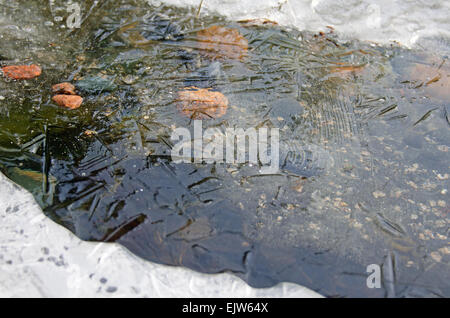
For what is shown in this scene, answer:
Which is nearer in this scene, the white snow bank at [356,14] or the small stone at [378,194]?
the small stone at [378,194]

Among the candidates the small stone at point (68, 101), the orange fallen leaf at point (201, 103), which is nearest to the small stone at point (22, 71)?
the small stone at point (68, 101)

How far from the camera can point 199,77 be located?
8.89 ft

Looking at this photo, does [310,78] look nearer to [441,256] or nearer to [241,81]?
[241,81]

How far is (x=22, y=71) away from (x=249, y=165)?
1.80 m

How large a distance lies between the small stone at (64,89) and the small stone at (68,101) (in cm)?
6

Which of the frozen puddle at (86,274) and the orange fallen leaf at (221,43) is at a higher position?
the orange fallen leaf at (221,43)

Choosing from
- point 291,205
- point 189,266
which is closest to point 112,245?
point 189,266

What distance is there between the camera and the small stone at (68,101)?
2449 millimetres

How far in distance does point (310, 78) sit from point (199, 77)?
2.67 ft

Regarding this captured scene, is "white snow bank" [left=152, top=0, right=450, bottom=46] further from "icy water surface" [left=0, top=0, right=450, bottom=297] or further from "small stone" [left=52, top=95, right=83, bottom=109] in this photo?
"small stone" [left=52, top=95, right=83, bottom=109]

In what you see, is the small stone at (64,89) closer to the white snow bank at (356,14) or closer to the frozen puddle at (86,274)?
the frozen puddle at (86,274)

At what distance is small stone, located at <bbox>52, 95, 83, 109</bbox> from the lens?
245 centimetres

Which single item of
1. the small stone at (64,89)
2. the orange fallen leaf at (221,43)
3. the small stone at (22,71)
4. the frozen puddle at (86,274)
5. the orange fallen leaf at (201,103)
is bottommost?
the frozen puddle at (86,274)
